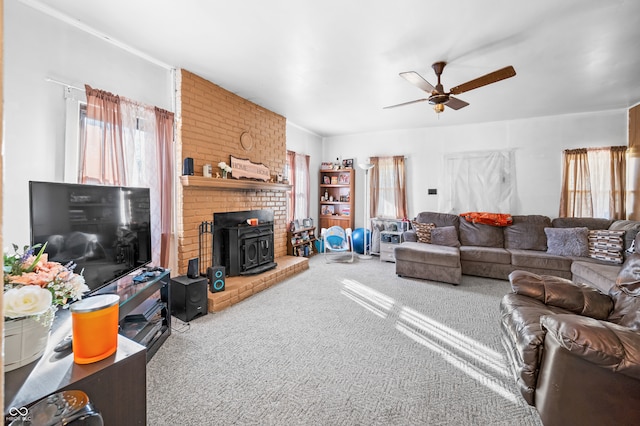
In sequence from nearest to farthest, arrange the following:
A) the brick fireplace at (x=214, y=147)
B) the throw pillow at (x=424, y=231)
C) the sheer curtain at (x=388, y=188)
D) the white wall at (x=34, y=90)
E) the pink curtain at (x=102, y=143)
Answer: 1. the white wall at (x=34, y=90)
2. the pink curtain at (x=102, y=143)
3. the brick fireplace at (x=214, y=147)
4. the throw pillow at (x=424, y=231)
5. the sheer curtain at (x=388, y=188)

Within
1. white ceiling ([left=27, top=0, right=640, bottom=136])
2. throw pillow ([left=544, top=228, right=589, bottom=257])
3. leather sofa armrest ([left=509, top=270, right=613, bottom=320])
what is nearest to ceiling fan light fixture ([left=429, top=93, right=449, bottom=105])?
white ceiling ([left=27, top=0, right=640, bottom=136])

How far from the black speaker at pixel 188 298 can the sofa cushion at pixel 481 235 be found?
4264 millimetres

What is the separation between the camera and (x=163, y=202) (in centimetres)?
303

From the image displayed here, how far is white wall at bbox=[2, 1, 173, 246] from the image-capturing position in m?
1.97

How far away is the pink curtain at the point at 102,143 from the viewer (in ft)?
7.80

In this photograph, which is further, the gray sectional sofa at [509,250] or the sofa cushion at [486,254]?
the sofa cushion at [486,254]

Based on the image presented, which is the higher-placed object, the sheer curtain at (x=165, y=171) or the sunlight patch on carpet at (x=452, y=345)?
the sheer curtain at (x=165, y=171)

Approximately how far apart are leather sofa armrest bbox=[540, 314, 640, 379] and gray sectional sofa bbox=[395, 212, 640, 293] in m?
2.72

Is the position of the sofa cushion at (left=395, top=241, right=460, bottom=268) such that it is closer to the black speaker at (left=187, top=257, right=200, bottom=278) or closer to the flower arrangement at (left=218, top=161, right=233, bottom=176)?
the flower arrangement at (left=218, top=161, right=233, bottom=176)

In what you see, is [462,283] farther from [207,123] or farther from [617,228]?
[207,123]

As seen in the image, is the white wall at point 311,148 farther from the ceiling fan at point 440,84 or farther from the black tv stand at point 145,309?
the black tv stand at point 145,309

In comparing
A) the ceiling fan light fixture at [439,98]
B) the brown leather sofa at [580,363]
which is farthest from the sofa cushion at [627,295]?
the ceiling fan light fixture at [439,98]

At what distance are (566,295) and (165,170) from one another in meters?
3.86

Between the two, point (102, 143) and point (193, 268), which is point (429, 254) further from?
point (102, 143)
